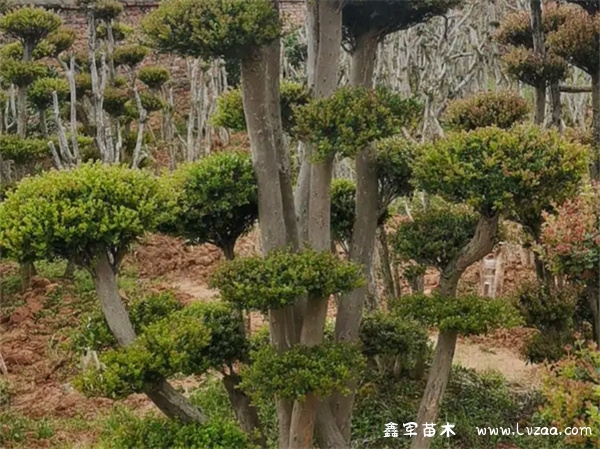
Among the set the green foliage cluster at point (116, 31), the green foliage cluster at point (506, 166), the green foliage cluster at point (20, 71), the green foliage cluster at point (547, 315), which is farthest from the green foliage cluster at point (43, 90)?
the green foliage cluster at point (547, 315)

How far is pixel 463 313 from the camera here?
397 centimetres

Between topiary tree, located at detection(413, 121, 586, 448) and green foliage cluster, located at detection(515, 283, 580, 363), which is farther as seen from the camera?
green foliage cluster, located at detection(515, 283, 580, 363)

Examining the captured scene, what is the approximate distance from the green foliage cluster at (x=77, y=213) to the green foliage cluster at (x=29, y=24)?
506 centimetres

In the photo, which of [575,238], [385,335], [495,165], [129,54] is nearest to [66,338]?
[385,335]

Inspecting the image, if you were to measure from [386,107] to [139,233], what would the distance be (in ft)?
4.77

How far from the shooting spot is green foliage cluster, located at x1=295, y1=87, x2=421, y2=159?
3363 millimetres

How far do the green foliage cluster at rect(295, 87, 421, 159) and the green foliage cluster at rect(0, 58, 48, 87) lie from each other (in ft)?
16.9

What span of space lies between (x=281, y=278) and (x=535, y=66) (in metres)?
2.91

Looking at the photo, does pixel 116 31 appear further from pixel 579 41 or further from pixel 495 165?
pixel 495 165

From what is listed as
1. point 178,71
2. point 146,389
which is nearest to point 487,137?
point 146,389

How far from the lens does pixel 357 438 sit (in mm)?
5227

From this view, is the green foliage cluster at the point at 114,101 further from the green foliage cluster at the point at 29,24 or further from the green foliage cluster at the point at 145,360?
the green foliage cluster at the point at 145,360

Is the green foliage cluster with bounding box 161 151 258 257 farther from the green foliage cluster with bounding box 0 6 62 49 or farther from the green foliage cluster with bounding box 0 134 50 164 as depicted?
the green foliage cluster with bounding box 0 6 62 49

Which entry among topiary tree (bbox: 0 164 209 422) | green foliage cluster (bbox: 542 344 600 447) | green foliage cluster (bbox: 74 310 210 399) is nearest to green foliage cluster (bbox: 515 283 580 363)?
green foliage cluster (bbox: 542 344 600 447)
